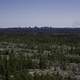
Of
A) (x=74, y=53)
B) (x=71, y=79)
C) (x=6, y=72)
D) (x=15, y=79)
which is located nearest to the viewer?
(x=15, y=79)

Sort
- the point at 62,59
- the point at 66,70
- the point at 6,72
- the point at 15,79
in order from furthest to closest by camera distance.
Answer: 1. the point at 62,59
2. the point at 66,70
3. the point at 6,72
4. the point at 15,79

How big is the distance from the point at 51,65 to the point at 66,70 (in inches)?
97.1

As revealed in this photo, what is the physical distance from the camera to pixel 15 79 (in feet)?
59.9

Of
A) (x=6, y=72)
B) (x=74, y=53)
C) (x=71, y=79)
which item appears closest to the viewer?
(x=6, y=72)

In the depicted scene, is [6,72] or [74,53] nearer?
[6,72]

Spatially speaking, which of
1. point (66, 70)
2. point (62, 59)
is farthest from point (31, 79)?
point (62, 59)

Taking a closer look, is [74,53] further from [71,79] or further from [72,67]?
[71,79]

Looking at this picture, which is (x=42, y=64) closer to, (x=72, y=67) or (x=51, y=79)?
(x=72, y=67)

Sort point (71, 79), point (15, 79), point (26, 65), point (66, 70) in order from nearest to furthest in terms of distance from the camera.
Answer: point (15, 79) → point (71, 79) → point (66, 70) → point (26, 65)

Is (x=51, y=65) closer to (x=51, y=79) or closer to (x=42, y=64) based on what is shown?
(x=42, y=64)

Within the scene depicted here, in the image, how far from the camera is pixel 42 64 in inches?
1053

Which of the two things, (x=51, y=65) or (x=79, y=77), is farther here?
(x=51, y=65)

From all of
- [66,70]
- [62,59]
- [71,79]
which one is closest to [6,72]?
[71,79]

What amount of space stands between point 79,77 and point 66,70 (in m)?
2.67
